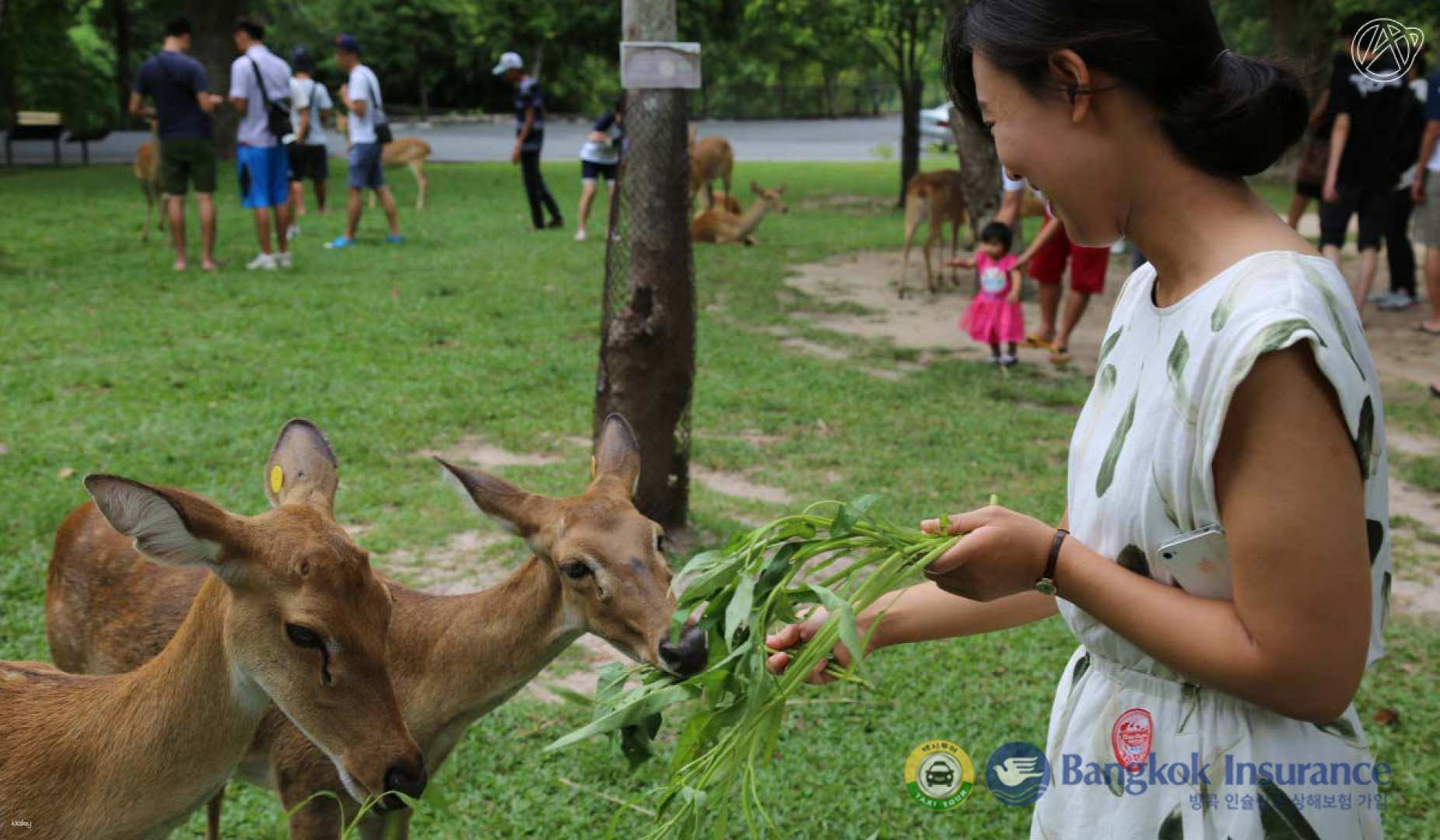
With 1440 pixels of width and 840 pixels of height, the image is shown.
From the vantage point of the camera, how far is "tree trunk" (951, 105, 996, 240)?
1226cm

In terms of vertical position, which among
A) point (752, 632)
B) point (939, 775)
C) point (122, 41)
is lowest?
point (939, 775)

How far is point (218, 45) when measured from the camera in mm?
24438

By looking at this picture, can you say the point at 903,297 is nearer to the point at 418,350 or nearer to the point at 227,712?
the point at 418,350

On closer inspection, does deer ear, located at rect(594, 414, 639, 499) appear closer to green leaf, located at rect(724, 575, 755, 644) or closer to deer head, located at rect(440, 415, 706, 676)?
deer head, located at rect(440, 415, 706, 676)

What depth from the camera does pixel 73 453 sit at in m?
7.04

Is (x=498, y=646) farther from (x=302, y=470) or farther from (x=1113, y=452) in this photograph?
(x=1113, y=452)

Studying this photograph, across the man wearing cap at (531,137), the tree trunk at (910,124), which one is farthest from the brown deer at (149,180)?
the tree trunk at (910,124)

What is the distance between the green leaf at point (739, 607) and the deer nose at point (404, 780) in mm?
893

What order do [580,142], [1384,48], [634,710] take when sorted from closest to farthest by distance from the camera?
[634,710] → [1384,48] → [580,142]

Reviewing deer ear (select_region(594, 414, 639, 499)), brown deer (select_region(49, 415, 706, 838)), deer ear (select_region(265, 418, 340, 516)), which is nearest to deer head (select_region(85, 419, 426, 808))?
deer ear (select_region(265, 418, 340, 516))

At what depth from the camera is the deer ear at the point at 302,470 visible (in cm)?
300

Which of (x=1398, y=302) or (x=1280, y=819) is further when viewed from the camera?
(x=1398, y=302)

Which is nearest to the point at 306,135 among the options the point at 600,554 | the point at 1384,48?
the point at 1384,48

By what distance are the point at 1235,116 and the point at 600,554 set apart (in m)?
1.94
